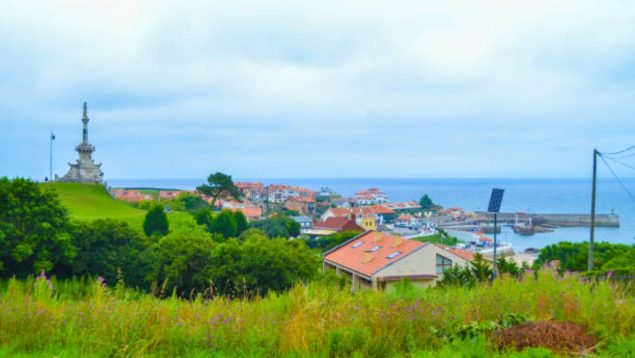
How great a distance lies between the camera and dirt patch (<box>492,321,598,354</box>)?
12.9 ft

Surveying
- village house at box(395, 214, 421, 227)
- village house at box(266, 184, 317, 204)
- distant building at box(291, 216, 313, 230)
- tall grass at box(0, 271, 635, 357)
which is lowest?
village house at box(395, 214, 421, 227)

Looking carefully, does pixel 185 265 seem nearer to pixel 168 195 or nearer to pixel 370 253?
pixel 370 253

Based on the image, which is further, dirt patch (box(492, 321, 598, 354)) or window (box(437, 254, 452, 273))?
window (box(437, 254, 452, 273))

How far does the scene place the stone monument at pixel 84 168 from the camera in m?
58.5

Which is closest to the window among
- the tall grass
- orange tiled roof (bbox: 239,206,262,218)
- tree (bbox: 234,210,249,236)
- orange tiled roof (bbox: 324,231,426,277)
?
orange tiled roof (bbox: 324,231,426,277)

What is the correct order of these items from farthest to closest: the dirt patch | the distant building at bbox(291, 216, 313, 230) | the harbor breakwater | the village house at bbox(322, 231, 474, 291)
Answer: the harbor breakwater
the distant building at bbox(291, 216, 313, 230)
the village house at bbox(322, 231, 474, 291)
the dirt patch

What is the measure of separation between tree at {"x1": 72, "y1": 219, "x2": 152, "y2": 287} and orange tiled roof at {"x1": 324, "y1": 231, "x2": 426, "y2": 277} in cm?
1047

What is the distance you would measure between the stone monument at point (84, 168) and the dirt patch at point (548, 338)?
202 ft

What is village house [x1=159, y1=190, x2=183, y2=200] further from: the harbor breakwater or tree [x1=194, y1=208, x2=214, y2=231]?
the harbor breakwater

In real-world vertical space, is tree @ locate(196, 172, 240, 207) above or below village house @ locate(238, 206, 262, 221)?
above

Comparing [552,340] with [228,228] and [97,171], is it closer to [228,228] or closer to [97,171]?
[228,228]

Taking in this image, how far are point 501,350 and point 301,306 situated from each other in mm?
1945

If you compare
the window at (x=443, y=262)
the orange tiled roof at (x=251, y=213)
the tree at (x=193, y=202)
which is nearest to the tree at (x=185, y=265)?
the window at (x=443, y=262)

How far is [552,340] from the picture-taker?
13.0ft
